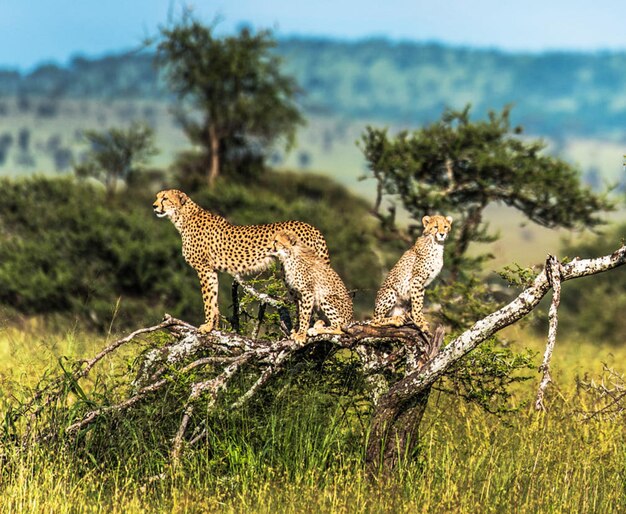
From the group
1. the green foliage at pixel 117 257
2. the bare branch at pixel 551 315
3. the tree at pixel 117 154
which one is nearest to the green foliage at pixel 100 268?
the green foliage at pixel 117 257

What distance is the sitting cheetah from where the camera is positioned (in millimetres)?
7855

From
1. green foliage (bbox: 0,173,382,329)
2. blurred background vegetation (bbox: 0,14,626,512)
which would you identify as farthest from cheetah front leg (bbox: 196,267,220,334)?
green foliage (bbox: 0,173,382,329)

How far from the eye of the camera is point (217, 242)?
8.34m

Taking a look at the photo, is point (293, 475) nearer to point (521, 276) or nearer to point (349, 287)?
point (521, 276)

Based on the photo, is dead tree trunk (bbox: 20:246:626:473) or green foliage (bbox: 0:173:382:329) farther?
green foliage (bbox: 0:173:382:329)

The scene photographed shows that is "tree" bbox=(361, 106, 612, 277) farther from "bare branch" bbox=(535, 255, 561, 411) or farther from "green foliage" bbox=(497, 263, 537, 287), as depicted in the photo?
"bare branch" bbox=(535, 255, 561, 411)

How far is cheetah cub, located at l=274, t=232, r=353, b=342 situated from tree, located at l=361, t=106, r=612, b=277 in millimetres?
10411

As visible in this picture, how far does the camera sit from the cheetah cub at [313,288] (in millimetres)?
7238

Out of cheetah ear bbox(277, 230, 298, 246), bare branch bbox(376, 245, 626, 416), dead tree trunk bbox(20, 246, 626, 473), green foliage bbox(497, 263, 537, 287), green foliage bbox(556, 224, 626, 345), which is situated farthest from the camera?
green foliage bbox(556, 224, 626, 345)

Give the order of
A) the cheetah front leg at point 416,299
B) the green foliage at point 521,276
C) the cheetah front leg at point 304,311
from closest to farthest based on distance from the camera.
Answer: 1. the green foliage at point 521,276
2. the cheetah front leg at point 304,311
3. the cheetah front leg at point 416,299

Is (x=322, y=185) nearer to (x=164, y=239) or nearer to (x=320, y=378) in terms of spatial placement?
(x=164, y=239)

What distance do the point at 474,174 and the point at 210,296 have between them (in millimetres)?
11134

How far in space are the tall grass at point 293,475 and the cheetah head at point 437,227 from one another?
4.24 ft

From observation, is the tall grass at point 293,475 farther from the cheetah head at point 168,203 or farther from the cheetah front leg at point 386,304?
the cheetah head at point 168,203
